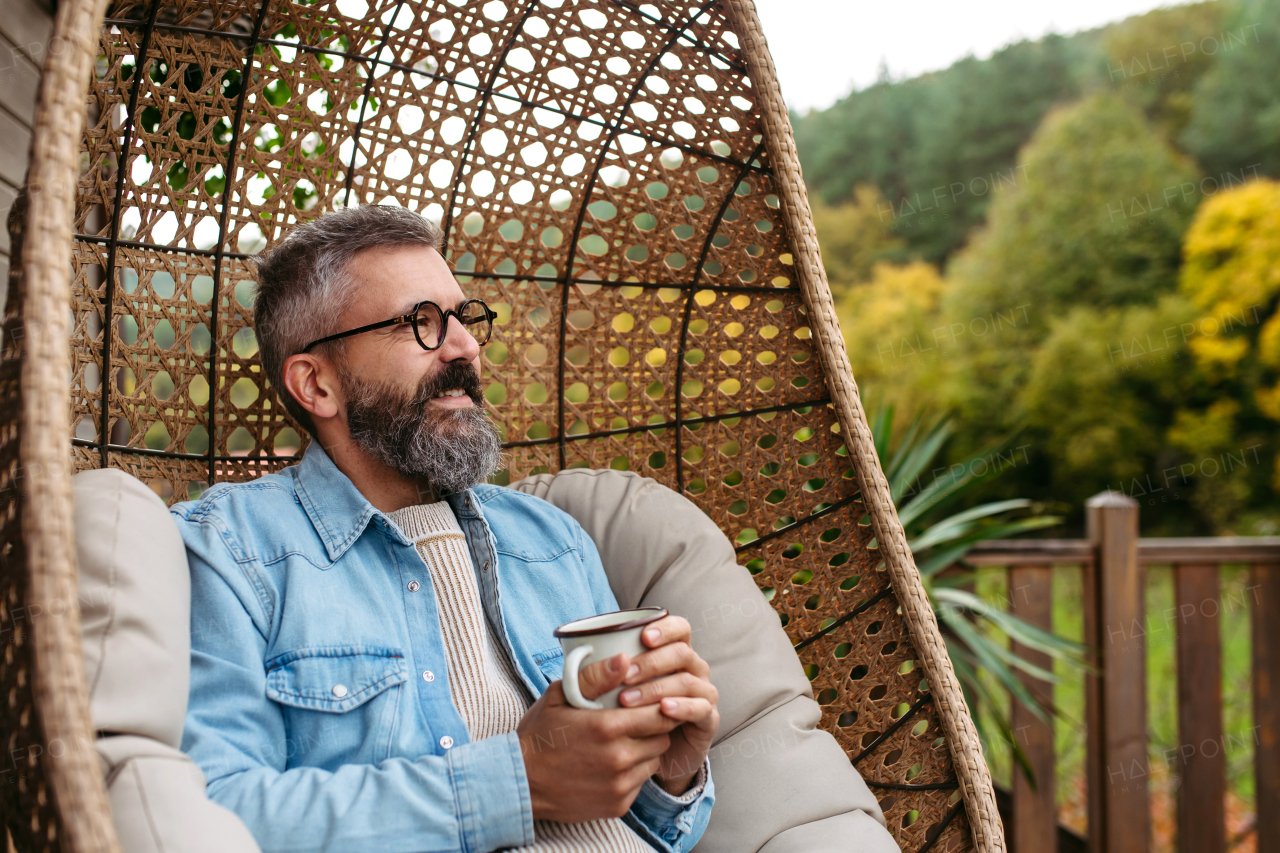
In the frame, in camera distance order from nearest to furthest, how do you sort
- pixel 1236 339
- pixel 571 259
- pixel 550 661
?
pixel 550 661 < pixel 571 259 < pixel 1236 339

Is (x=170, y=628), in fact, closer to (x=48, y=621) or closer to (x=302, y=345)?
(x=48, y=621)

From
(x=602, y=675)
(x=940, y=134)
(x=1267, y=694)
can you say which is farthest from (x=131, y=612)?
(x=940, y=134)

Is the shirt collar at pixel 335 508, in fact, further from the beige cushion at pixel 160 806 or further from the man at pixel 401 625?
the beige cushion at pixel 160 806

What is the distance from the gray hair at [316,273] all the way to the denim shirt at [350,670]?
0.19 meters

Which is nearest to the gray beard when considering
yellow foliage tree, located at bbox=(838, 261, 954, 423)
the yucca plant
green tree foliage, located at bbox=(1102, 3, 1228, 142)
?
the yucca plant

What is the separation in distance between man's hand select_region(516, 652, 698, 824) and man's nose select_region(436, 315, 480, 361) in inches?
22.4

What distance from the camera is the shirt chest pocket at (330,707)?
1.01 meters

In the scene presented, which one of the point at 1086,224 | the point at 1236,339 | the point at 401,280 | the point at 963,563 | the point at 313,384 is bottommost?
the point at 963,563

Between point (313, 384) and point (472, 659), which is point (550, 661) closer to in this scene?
point (472, 659)

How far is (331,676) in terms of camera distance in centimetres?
103

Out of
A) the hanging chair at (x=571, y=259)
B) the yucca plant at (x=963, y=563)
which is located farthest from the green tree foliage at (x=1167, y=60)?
the hanging chair at (x=571, y=259)

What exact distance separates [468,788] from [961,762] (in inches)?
34.3

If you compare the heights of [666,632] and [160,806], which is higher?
[666,632]

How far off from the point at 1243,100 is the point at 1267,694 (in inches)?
480
